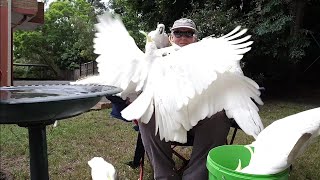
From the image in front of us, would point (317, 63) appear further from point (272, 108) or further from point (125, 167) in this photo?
point (125, 167)

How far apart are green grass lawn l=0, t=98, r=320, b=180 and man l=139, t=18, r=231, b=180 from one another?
0.64m

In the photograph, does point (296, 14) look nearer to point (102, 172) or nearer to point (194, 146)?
point (194, 146)

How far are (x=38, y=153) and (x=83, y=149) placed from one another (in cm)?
178

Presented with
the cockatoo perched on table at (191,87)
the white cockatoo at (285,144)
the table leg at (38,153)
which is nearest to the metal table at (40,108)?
the table leg at (38,153)

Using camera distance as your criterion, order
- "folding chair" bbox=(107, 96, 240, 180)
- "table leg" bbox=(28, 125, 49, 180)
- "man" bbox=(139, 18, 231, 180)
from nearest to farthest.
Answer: "table leg" bbox=(28, 125, 49, 180) < "man" bbox=(139, 18, 231, 180) < "folding chair" bbox=(107, 96, 240, 180)

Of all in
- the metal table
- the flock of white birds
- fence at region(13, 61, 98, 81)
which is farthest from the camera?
fence at region(13, 61, 98, 81)

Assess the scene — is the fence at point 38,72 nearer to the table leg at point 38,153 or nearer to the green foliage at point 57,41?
the green foliage at point 57,41

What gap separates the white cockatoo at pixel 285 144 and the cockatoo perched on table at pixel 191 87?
310 millimetres

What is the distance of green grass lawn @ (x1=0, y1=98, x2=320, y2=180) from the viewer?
278cm

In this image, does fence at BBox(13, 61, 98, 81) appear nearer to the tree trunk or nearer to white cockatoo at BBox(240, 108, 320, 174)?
the tree trunk

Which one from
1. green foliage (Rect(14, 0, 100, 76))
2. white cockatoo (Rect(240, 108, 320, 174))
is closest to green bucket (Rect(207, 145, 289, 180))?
white cockatoo (Rect(240, 108, 320, 174))

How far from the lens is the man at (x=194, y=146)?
1.97 m

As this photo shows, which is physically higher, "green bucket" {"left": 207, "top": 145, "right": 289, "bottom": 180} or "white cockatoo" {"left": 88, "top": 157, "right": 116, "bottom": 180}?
"green bucket" {"left": 207, "top": 145, "right": 289, "bottom": 180}

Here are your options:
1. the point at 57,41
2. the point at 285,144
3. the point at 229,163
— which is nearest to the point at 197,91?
the point at 229,163
